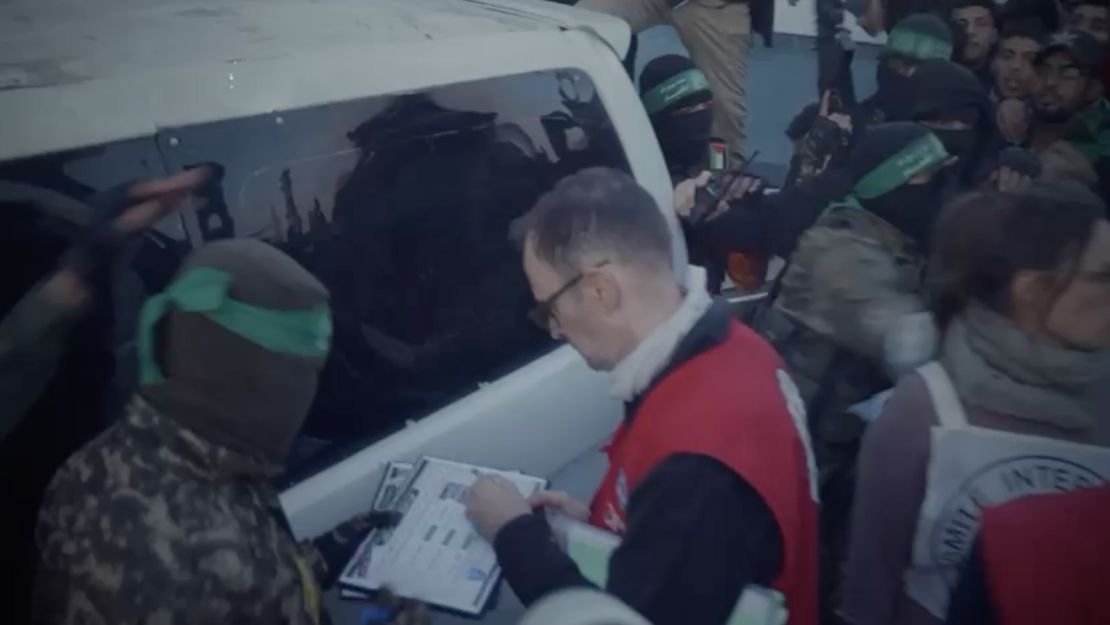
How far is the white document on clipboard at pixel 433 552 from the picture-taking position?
6.84 feet

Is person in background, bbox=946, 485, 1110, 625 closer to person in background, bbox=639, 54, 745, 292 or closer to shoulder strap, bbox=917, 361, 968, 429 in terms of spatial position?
shoulder strap, bbox=917, 361, 968, 429

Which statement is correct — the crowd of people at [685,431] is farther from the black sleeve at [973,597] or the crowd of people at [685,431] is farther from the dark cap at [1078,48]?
the dark cap at [1078,48]

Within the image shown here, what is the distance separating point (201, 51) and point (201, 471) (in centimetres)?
90

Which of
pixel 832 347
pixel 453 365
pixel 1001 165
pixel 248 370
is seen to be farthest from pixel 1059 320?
pixel 1001 165

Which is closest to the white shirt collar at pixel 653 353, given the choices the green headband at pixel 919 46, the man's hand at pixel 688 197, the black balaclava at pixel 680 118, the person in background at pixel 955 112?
the man's hand at pixel 688 197

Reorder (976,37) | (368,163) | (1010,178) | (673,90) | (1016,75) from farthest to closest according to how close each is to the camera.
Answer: (976,37) → (1016,75) → (673,90) → (1010,178) → (368,163)

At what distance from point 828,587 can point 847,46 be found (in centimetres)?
371

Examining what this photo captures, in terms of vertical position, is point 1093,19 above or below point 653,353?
below

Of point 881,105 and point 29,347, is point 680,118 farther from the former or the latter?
point 29,347

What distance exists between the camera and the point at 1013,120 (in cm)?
560

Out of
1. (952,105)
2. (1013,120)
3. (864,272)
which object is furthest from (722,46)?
(864,272)

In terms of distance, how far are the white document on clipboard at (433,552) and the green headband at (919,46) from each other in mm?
3645

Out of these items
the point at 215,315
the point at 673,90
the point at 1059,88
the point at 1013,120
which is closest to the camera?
the point at 215,315

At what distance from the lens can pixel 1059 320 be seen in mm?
2158
